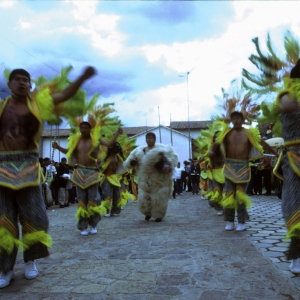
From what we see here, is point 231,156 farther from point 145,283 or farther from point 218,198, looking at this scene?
point 145,283

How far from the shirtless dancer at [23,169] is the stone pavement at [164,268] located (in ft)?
1.01

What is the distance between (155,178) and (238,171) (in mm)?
2147

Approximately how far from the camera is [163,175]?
26.7ft

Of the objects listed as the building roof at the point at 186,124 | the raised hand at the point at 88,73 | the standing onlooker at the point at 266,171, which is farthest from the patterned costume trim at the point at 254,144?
the building roof at the point at 186,124

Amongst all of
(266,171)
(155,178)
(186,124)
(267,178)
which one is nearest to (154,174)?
(155,178)

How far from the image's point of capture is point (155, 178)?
8094 millimetres

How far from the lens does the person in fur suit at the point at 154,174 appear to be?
8.01 meters

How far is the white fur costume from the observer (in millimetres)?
8008

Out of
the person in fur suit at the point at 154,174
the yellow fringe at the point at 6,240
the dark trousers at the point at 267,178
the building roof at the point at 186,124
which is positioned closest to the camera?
the yellow fringe at the point at 6,240

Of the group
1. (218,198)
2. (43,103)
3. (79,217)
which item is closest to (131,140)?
(218,198)

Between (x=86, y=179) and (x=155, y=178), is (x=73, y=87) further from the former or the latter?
(x=155, y=178)

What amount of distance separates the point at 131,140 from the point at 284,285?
920 cm

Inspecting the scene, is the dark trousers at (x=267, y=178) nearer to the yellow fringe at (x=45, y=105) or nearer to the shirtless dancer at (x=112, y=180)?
the shirtless dancer at (x=112, y=180)

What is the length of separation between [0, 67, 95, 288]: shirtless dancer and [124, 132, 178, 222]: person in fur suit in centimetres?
429
